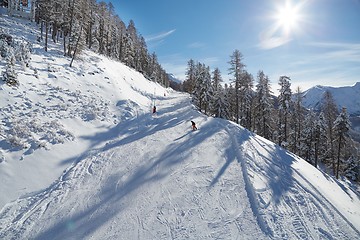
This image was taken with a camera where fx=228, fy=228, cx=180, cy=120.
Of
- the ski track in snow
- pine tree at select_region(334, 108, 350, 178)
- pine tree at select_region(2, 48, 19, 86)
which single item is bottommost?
the ski track in snow

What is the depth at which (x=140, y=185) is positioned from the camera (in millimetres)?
10672

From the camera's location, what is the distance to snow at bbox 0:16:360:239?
26.6ft

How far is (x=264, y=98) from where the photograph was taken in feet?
120

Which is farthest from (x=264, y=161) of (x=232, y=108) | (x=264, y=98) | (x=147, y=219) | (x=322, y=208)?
→ (x=232, y=108)

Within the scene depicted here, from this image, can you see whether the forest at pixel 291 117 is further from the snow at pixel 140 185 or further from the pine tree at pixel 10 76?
the pine tree at pixel 10 76

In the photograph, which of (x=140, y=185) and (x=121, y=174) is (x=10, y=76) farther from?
(x=140, y=185)

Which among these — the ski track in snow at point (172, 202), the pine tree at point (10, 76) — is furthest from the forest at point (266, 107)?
the ski track in snow at point (172, 202)

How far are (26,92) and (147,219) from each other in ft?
48.7

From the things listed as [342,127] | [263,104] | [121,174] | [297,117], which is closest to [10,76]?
[121,174]

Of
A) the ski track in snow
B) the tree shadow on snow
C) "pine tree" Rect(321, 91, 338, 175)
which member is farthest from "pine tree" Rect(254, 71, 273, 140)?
the ski track in snow

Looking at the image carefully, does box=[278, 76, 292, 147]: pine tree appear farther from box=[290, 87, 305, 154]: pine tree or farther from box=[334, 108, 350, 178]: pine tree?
box=[334, 108, 350, 178]: pine tree

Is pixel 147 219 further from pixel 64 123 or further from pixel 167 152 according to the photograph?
pixel 64 123

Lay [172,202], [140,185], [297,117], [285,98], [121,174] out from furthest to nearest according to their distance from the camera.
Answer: [297,117] → [285,98] → [121,174] → [140,185] → [172,202]

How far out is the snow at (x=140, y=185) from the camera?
8.11 metres
